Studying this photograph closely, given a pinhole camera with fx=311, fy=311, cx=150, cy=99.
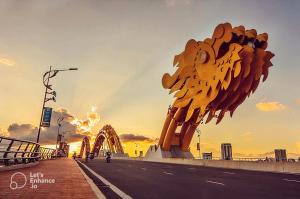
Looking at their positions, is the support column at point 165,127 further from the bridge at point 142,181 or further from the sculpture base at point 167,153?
the bridge at point 142,181

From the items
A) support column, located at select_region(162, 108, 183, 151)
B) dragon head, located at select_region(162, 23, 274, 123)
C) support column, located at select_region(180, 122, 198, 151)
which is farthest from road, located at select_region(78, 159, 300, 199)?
support column, located at select_region(180, 122, 198, 151)

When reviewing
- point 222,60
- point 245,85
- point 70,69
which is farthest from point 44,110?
point 245,85

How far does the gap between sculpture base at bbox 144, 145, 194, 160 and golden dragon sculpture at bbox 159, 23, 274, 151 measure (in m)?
1.22

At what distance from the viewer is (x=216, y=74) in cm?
4747

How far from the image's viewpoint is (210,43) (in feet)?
164

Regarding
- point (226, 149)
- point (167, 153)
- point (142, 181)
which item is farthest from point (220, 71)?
point (226, 149)

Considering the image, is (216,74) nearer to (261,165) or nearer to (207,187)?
(261,165)

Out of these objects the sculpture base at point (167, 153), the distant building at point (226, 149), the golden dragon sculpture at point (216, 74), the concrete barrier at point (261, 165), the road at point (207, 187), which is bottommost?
the road at point (207, 187)

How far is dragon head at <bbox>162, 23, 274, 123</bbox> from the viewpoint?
150 feet

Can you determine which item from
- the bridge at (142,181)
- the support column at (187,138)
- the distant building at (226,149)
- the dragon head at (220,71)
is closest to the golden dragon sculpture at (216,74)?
the dragon head at (220,71)

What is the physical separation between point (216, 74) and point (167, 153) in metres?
19.6

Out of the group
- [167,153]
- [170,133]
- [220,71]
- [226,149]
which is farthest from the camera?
[226,149]

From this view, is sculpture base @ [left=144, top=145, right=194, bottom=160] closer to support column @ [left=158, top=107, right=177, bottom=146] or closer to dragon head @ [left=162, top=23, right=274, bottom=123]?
support column @ [left=158, top=107, right=177, bottom=146]

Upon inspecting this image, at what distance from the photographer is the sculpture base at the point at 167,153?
58.7 meters
